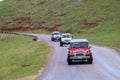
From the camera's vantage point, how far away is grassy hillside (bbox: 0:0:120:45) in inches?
4104

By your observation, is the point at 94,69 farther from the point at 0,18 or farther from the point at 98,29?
the point at 0,18

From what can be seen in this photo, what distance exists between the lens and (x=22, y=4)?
157 metres

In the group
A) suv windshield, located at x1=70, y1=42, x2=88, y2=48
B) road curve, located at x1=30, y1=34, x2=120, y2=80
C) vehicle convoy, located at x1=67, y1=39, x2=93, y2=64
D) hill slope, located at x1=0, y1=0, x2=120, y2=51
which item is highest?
hill slope, located at x1=0, y1=0, x2=120, y2=51

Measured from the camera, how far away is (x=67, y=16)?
123375mm

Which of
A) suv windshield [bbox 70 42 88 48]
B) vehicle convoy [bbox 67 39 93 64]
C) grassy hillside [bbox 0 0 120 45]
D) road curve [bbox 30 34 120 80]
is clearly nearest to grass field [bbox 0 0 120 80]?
grassy hillside [bbox 0 0 120 45]

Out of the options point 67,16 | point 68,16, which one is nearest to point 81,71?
point 68,16

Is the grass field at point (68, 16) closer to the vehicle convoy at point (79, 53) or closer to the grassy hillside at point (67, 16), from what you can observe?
the grassy hillside at point (67, 16)

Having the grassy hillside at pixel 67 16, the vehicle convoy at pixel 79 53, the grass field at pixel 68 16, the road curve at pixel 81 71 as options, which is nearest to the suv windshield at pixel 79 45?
the vehicle convoy at pixel 79 53

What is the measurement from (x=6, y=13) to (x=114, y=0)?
3975 centimetres

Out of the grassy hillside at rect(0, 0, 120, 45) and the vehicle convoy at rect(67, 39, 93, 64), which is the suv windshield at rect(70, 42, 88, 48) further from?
the grassy hillside at rect(0, 0, 120, 45)

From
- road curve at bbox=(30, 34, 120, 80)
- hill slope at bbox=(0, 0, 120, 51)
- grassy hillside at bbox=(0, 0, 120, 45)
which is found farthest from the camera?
hill slope at bbox=(0, 0, 120, 51)

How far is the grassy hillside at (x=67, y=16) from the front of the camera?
4104 inches

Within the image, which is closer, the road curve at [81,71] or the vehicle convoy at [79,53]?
the road curve at [81,71]

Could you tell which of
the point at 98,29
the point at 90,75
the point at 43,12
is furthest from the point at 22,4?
the point at 90,75
